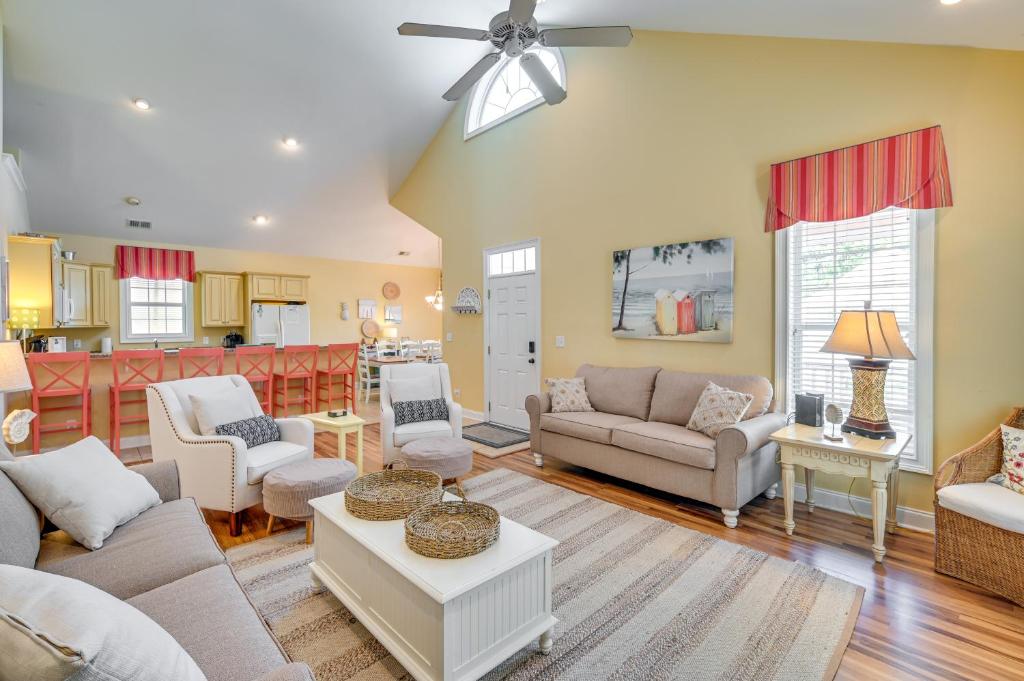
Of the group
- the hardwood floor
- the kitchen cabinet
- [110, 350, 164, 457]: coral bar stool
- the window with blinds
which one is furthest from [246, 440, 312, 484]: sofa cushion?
the kitchen cabinet

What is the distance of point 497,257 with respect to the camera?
5.87 m

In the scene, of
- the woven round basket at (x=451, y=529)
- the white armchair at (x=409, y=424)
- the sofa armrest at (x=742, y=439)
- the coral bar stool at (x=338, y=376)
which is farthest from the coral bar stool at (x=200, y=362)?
the sofa armrest at (x=742, y=439)

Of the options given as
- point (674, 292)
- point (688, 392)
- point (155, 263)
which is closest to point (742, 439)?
point (688, 392)

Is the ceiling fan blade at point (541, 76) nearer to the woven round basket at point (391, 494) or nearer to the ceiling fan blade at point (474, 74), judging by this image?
the ceiling fan blade at point (474, 74)

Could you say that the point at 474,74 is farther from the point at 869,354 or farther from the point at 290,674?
the point at 290,674

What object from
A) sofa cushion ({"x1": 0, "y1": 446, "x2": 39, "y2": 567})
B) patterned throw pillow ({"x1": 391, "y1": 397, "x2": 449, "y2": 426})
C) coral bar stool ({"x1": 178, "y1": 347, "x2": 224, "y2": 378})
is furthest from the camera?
coral bar stool ({"x1": 178, "y1": 347, "x2": 224, "y2": 378})

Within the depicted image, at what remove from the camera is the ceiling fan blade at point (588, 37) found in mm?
2873

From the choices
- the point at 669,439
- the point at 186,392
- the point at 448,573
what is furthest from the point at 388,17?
the point at 448,573

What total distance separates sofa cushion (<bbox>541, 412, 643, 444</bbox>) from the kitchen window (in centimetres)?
642

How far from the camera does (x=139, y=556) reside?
1.73 metres

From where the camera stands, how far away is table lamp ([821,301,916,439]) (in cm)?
271

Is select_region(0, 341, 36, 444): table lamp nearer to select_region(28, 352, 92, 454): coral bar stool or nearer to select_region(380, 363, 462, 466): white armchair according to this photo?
select_region(380, 363, 462, 466): white armchair

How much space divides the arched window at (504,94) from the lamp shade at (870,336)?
12.2 feet

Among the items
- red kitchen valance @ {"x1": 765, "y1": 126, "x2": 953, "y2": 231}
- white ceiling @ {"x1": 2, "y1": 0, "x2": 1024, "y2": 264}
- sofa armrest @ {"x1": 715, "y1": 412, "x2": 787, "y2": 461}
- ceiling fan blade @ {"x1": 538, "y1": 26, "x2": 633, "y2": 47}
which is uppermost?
white ceiling @ {"x1": 2, "y1": 0, "x2": 1024, "y2": 264}
